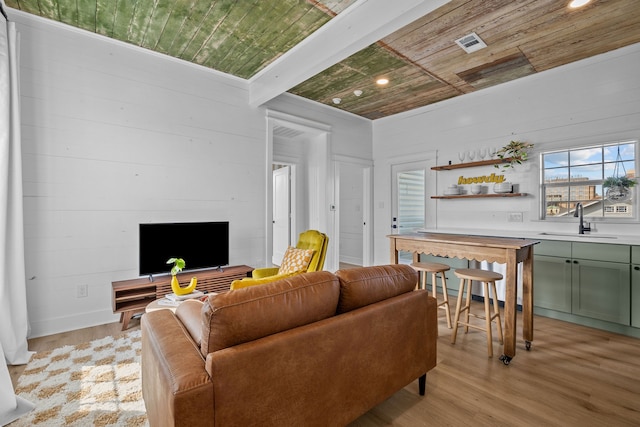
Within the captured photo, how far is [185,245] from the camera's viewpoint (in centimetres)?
344

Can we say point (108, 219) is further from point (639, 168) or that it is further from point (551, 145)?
point (639, 168)

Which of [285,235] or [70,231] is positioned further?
[285,235]

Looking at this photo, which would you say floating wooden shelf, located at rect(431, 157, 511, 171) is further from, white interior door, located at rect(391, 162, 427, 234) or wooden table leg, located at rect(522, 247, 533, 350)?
wooden table leg, located at rect(522, 247, 533, 350)

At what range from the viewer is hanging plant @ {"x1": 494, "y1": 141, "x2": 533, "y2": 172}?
3896mm

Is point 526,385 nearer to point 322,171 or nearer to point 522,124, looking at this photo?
point 522,124

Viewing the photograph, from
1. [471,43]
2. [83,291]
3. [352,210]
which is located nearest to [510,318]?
[471,43]

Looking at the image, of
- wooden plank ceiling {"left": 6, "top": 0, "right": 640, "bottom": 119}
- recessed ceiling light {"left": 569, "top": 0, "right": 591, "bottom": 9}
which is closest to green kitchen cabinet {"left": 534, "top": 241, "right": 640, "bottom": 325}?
wooden plank ceiling {"left": 6, "top": 0, "right": 640, "bottom": 119}

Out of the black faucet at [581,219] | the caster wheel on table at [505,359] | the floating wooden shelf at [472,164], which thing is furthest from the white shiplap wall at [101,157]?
the black faucet at [581,219]

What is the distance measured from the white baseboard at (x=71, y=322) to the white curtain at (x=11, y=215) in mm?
225

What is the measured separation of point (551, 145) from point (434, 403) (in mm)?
3441

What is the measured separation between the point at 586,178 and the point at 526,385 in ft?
8.96

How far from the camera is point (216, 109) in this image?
3.85m

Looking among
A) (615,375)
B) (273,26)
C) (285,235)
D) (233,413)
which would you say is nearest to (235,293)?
(233,413)

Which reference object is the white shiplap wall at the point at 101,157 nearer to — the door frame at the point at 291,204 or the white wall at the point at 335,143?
the white wall at the point at 335,143
